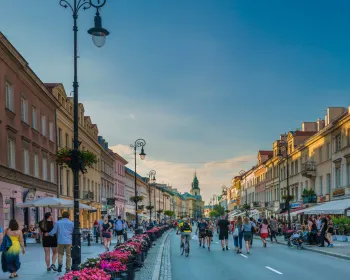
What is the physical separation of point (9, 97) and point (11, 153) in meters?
3.11

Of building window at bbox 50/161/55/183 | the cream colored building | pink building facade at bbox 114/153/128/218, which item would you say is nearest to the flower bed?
the cream colored building

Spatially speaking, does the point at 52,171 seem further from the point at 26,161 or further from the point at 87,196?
the point at 87,196

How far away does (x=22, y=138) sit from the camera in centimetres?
3050

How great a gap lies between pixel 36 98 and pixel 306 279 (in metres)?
25.9

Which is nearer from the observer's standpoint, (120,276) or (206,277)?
(120,276)

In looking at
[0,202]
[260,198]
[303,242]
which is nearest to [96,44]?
[0,202]

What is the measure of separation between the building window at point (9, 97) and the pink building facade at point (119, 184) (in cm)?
5301

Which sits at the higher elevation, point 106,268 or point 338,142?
point 338,142

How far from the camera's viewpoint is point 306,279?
13.2 meters

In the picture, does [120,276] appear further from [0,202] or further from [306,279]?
[0,202]

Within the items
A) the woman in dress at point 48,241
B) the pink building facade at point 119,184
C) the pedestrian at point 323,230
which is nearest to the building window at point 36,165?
the pedestrian at point 323,230

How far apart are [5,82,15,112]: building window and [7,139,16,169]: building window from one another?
1.85 meters

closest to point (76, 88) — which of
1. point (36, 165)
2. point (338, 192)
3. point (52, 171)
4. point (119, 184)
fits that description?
point (36, 165)

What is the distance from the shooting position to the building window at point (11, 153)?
28.2 metres
